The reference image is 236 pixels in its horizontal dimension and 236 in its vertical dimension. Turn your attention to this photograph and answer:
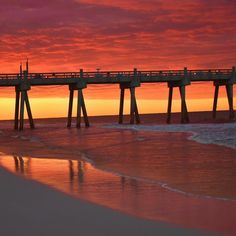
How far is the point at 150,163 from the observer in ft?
59.4

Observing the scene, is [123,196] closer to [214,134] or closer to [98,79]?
[214,134]

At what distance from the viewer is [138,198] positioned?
435 inches

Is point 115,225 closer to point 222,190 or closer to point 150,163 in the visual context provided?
point 222,190

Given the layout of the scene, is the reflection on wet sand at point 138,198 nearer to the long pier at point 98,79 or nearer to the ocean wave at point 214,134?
the ocean wave at point 214,134

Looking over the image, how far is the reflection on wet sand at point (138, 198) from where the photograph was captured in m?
9.04

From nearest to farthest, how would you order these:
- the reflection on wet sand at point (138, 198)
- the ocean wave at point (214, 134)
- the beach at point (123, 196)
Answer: the beach at point (123, 196), the reflection on wet sand at point (138, 198), the ocean wave at point (214, 134)

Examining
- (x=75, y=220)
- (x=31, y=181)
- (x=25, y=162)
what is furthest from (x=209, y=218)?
(x=25, y=162)

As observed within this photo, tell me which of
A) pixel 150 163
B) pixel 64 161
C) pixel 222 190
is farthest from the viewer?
pixel 64 161

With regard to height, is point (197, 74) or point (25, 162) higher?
point (197, 74)

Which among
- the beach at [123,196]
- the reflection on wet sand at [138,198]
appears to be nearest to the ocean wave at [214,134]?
the beach at [123,196]

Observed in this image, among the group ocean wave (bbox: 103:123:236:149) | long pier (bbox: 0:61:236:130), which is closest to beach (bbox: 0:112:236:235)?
ocean wave (bbox: 103:123:236:149)

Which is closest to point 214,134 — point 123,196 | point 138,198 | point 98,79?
point 98,79

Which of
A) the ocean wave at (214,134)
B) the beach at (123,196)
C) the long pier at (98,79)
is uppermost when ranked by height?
the long pier at (98,79)

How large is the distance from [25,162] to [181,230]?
38.4 ft
